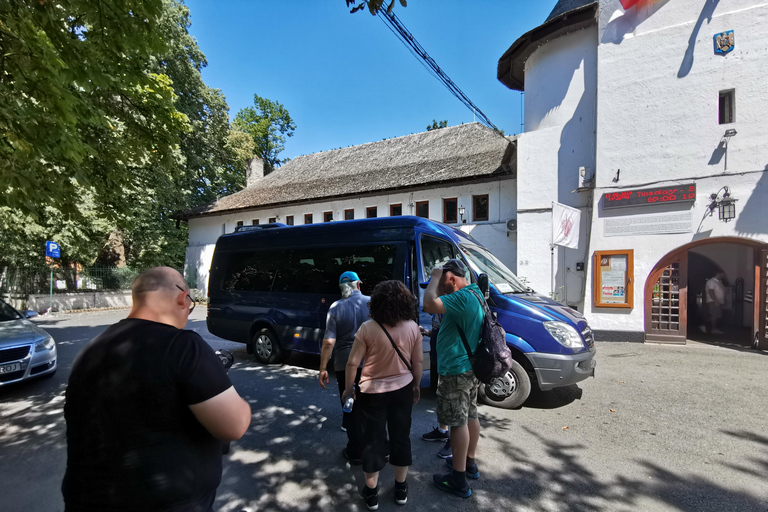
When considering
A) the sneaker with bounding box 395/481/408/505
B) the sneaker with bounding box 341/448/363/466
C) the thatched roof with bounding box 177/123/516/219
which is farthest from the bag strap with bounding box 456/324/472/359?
the thatched roof with bounding box 177/123/516/219

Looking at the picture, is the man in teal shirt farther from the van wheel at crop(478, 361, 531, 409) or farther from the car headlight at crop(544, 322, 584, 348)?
the car headlight at crop(544, 322, 584, 348)

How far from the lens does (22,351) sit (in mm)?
5523

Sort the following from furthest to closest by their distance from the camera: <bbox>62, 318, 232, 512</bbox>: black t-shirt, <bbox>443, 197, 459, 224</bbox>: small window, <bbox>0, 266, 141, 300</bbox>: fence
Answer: <bbox>0, 266, 141, 300</bbox>: fence
<bbox>443, 197, 459, 224</bbox>: small window
<bbox>62, 318, 232, 512</bbox>: black t-shirt

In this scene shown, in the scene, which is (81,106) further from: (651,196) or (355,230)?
(651,196)

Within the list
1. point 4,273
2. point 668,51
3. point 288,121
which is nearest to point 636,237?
point 668,51

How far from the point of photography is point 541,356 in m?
4.76

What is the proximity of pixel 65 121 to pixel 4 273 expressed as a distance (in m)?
22.4

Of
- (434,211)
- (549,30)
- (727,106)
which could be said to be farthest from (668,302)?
(549,30)

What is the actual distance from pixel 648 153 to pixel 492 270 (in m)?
7.97

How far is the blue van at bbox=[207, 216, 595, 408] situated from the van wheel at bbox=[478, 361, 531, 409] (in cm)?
1

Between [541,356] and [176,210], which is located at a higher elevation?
[176,210]

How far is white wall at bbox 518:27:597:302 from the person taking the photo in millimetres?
11602

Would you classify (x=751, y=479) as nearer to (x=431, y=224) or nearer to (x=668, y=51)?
(x=431, y=224)

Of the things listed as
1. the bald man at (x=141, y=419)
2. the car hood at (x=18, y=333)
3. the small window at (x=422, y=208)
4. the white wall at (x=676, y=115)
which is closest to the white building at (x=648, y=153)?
the white wall at (x=676, y=115)
